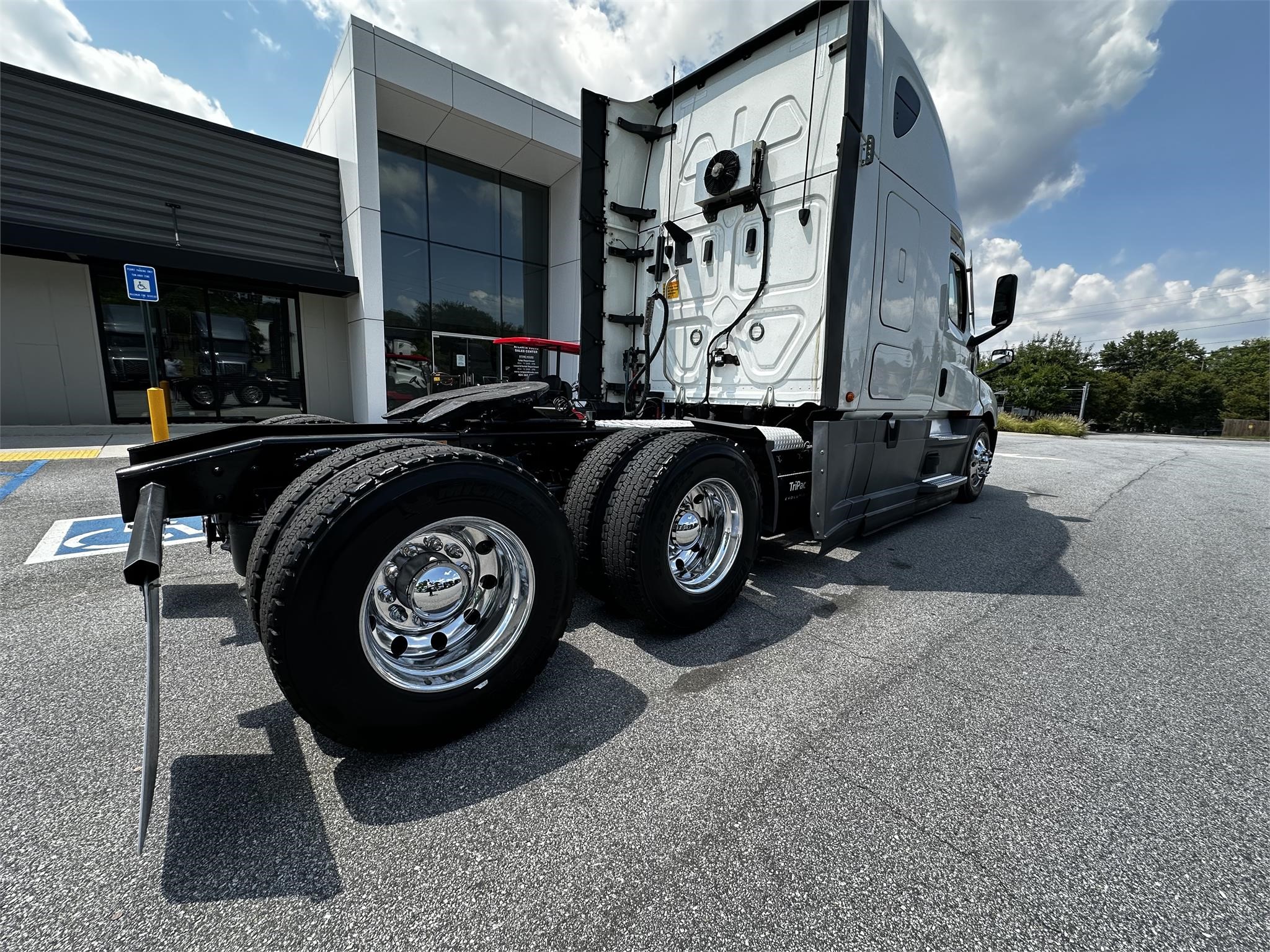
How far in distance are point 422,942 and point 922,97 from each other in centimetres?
568

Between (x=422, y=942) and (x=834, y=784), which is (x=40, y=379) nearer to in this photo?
(x=422, y=942)

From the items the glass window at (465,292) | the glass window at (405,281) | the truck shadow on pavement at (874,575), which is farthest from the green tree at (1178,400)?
the glass window at (405,281)

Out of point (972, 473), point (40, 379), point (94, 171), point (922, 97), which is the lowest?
point (972, 473)

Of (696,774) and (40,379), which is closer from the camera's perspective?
(696,774)

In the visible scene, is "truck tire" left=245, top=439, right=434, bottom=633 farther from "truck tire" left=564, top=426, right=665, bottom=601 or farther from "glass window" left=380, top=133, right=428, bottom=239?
"glass window" left=380, top=133, right=428, bottom=239

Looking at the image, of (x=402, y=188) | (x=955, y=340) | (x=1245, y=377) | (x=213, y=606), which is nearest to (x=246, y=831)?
(x=213, y=606)

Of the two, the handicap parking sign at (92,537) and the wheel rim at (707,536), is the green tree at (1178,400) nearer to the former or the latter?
the wheel rim at (707,536)

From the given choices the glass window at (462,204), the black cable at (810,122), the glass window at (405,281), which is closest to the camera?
the black cable at (810,122)

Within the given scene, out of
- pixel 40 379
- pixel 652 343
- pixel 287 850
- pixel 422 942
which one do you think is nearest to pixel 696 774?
pixel 422 942

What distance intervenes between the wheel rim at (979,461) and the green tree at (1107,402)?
221 ft

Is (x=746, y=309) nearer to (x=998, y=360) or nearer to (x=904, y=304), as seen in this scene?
(x=904, y=304)

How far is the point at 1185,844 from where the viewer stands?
4.99ft

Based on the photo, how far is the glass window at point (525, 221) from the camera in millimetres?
13734

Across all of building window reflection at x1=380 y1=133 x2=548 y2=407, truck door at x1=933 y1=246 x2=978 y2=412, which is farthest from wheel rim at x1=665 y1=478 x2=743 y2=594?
building window reflection at x1=380 y1=133 x2=548 y2=407
